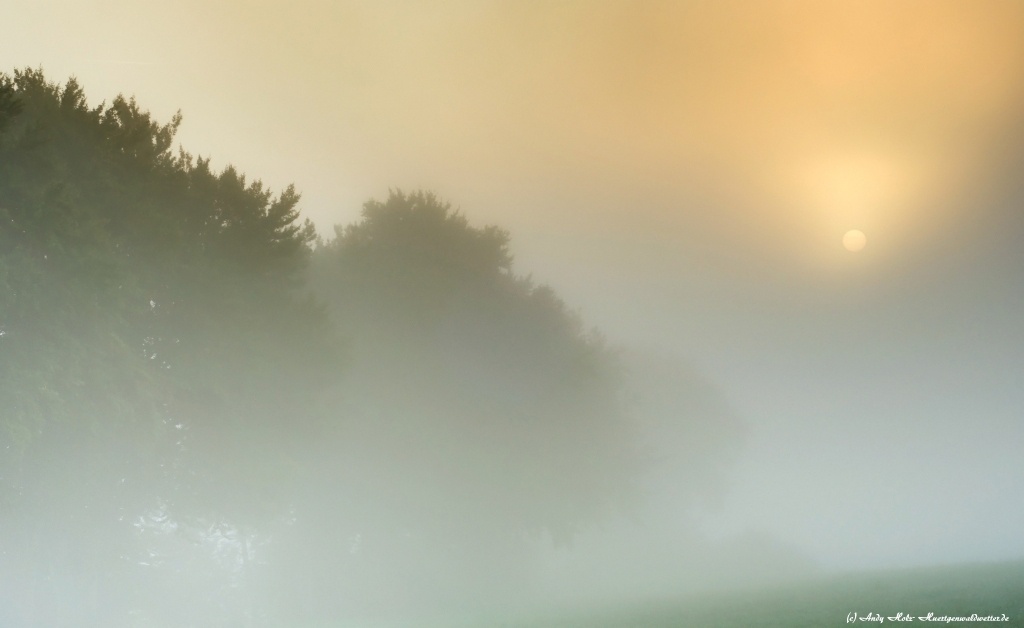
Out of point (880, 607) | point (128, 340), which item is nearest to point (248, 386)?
point (128, 340)

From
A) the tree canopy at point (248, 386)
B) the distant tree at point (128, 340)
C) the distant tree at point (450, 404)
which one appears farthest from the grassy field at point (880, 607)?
the distant tree at point (450, 404)

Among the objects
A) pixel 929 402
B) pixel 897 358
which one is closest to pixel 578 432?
pixel 929 402

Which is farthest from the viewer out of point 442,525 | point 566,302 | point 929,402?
point 929,402

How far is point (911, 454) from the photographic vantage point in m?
119

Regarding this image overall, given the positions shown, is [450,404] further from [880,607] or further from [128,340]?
[880,607]

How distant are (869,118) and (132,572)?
6980 inches

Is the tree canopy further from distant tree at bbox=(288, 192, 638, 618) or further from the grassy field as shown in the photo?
the grassy field

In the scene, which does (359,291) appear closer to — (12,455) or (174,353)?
(174,353)

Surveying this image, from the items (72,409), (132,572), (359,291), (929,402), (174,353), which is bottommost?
(132,572)

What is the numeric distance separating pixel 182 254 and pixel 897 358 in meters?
161

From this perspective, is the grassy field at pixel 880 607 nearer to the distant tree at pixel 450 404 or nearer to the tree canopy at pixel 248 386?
the tree canopy at pixel 248 386

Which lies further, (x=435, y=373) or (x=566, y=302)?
(x=566, y=302)

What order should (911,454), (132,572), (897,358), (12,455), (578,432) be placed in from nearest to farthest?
(12,455), (132,572), (578,432), (911,454), (897,358)

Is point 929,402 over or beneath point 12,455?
over
